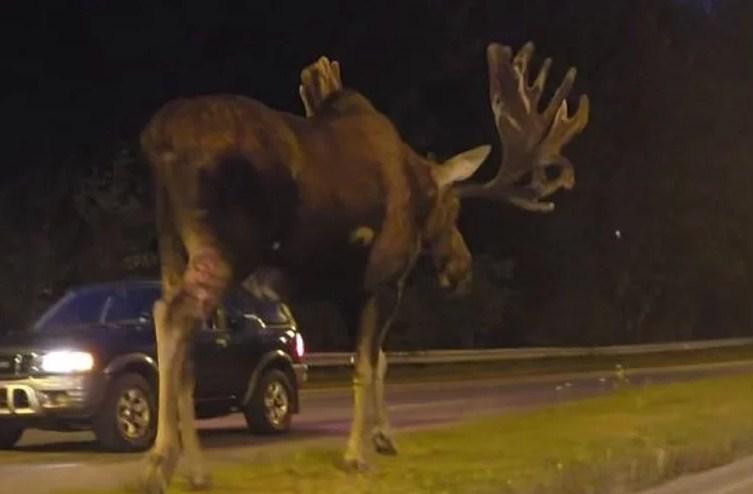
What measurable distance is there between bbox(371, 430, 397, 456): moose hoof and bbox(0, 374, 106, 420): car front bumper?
5.36 m

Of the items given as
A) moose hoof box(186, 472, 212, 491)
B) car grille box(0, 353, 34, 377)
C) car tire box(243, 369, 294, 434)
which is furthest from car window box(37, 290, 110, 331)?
moose hoof box(186, 472, 212, 491)

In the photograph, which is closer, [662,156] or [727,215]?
[662,156]

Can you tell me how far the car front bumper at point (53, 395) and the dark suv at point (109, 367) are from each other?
0.01 m

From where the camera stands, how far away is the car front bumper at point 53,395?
1930 cm

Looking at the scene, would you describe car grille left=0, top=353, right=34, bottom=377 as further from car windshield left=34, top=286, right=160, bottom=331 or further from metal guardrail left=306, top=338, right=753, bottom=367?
metal guardrail left=306, top=338, right=753, bottom=367

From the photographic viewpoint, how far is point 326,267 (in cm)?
1248

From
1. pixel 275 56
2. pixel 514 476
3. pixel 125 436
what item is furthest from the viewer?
pixel 275 56

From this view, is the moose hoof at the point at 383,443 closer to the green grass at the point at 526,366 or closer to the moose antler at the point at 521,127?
the moose antler at the point at 521,127

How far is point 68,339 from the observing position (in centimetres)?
1959

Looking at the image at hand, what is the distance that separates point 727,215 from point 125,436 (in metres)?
49.9

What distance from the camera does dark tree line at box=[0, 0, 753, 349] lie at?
3744cm

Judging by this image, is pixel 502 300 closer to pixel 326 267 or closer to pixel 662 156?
pixel 662 156

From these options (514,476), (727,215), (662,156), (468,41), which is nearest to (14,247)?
(468,41)

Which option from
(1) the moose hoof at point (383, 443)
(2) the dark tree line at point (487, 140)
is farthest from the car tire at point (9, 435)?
(1) the moose hoof at point (383, 443)
